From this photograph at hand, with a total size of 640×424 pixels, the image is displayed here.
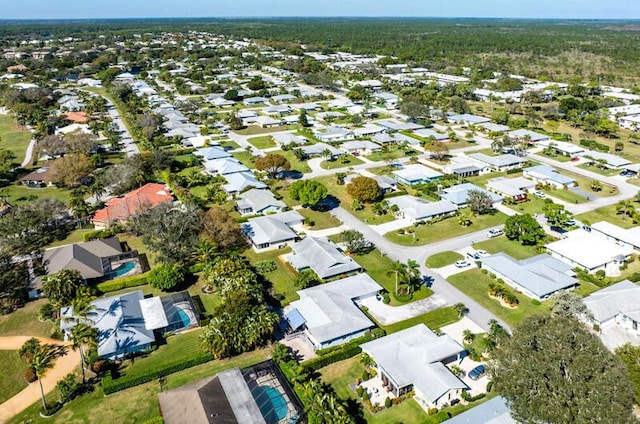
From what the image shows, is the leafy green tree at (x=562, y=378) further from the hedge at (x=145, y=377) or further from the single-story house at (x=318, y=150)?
the single-story house at (x=318, y=150)

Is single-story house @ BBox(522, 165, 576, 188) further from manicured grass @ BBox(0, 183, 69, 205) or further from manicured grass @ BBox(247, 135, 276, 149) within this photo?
manicured grass @ BBox(0, 183, 69, 205)

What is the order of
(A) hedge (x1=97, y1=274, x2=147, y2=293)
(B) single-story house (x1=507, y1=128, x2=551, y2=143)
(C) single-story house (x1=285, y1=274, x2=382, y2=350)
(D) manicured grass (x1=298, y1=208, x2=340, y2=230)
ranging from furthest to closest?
(B) single-story house (x1=507, y1=128, x2=551, y2=143) < (D) manicured grass (x1=298, y1=208, x2=340, y2=230) < (A) hedge (x1=97, y1=274, x2=147, y2=293) < (C) single-story house (x1=285, y1=274, x2=382, y2=350)

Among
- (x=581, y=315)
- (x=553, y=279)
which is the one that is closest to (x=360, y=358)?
(x=581, y=315)

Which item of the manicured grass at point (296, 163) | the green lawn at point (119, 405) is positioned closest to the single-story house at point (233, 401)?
the green lawn at point (119, 405)

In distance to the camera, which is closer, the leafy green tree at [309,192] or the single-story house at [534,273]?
the single-story house at [534,273]

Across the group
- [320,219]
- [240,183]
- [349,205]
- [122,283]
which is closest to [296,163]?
[240,183]

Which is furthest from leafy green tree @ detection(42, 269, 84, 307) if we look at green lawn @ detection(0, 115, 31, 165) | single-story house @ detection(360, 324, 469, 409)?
green lawn @ detection(0, 115, 31, 165)
